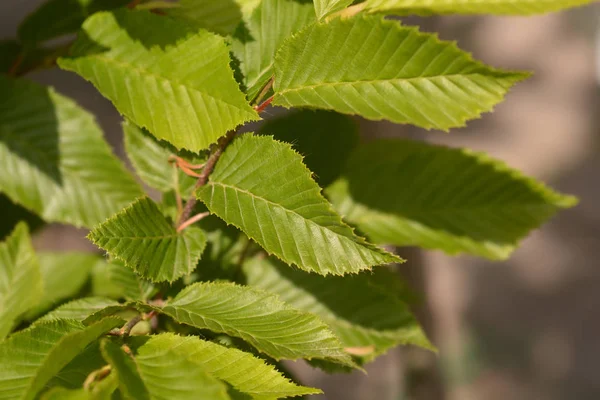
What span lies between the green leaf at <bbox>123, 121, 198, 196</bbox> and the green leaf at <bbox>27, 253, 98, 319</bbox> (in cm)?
24

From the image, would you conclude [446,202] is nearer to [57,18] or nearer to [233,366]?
[233,366]

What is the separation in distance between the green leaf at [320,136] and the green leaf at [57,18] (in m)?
0.23

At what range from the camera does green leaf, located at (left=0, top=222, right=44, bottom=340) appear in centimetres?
56

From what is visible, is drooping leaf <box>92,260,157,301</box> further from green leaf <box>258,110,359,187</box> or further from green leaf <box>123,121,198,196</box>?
green leaf <box>258,110,359,187</box>

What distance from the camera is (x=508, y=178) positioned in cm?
61

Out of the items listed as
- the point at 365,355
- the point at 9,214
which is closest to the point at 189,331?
the point at 365,355

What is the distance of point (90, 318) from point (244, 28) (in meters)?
0.29

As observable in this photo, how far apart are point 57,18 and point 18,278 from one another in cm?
31

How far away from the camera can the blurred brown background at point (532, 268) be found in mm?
1400

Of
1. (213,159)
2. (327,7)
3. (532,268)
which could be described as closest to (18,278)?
(213,159)

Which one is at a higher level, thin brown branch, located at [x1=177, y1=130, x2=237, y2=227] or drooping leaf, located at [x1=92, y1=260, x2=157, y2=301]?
thin brown branch, located at [x1=177, y1=130, x2=237, y2=227]

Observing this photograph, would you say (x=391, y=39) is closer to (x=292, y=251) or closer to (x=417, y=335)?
(x=292, y=251)

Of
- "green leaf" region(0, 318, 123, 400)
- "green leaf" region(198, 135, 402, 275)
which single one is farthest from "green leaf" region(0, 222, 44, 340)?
"green leaf" region(198, 135, 402, 275)

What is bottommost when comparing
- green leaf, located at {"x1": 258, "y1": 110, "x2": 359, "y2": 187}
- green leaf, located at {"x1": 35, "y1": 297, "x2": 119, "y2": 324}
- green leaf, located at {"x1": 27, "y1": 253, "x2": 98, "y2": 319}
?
green leaf, located at {"x1": 27, "y1": 253, "x2": 98, "y2": 319}
